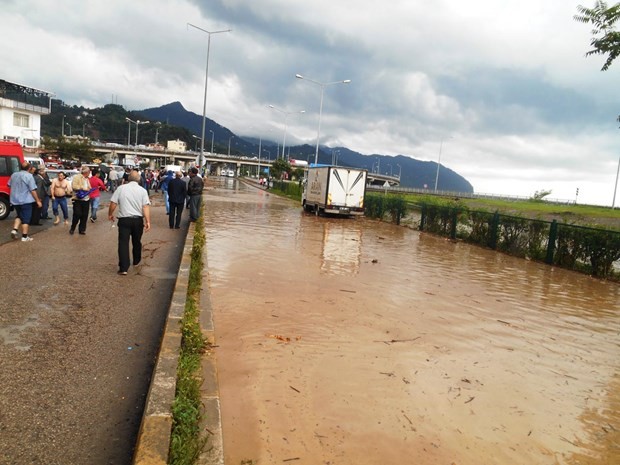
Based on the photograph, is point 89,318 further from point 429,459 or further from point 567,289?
point 567,289

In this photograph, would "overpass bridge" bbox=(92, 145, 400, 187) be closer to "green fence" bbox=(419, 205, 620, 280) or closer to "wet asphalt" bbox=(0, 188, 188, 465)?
"green fence" bbox=(419, 205, 620, 280)

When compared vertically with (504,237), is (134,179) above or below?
above

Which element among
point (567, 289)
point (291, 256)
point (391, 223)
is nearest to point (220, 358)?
point (291, 256)

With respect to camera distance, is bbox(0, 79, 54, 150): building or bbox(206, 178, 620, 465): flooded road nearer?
bbox(206, 178, 620, 465): flooded road

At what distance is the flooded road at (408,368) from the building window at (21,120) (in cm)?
7544

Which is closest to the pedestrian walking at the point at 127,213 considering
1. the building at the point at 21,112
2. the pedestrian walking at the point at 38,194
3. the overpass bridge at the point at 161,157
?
the pedestrian walking at the point at 38,194

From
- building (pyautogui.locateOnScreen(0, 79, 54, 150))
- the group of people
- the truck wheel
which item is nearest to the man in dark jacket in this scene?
the group of people

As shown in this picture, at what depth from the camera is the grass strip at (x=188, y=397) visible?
3.12m

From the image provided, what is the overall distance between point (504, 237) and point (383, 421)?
1355 centimetres

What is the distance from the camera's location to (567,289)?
10.5 meters

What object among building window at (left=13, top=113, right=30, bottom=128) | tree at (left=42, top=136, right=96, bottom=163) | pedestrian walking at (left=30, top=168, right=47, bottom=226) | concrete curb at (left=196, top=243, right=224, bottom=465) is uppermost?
building window at (left=13, top=113, right=30, bottom=128)

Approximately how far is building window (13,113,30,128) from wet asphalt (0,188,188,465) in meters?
73.8

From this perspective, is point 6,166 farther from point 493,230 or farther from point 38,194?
point 493,230

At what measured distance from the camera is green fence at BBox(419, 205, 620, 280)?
12375 mm
